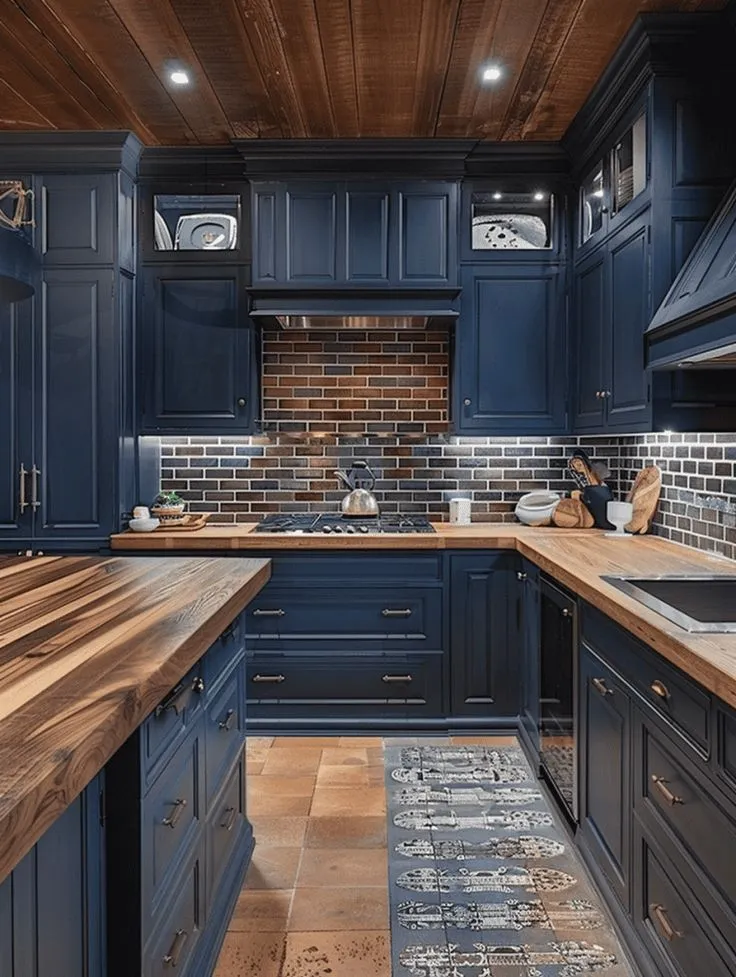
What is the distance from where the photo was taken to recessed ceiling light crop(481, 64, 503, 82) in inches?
115

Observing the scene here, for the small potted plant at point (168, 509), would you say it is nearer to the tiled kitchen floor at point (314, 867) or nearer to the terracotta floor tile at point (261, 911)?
the tiled kitchen floor at point (314, 867)

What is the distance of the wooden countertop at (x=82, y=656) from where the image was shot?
2.95 feet

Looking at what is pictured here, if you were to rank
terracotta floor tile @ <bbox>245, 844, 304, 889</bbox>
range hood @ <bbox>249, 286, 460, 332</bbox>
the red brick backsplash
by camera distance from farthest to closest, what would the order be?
the red brick backsplash → range hood @ <bbox>249, 286, 460, 332</bbox> → terracotta floor tile @ <bbox>245, 844, 304, 889</bbox>

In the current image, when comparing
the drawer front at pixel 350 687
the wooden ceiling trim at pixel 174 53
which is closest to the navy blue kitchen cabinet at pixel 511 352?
the drawer front at pixel 350 687

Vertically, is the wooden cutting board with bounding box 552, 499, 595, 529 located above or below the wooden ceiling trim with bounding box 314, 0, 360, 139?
below

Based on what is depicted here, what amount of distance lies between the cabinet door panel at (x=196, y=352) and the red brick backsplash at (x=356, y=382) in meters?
0.33

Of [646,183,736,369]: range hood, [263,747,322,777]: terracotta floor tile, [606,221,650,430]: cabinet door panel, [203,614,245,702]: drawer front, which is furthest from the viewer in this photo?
[263,747,322,777]: terracotta floor tile

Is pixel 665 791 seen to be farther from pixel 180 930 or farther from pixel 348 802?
pixel 348 802

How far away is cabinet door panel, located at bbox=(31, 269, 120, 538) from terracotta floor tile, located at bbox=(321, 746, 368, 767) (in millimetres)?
1452

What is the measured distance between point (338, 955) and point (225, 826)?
0.45 metres

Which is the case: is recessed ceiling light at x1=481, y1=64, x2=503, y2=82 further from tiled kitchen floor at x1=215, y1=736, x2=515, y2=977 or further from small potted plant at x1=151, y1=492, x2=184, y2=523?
tiled kitchen floor at x1=215, y1=736, x2=515, y2=977

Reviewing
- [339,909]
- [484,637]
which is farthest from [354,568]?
[339,909]

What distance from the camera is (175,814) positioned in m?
1.61

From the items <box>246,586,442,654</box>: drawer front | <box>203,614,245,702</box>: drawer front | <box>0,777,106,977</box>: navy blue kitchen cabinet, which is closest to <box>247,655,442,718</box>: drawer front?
<box>246,586,442,654</box>: drawer front
